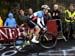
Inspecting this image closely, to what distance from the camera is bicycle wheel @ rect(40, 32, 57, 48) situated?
1530 cm

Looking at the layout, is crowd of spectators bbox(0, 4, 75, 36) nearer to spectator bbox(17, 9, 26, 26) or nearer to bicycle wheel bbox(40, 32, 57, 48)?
spectator bbox(17, 9, 26, 26)

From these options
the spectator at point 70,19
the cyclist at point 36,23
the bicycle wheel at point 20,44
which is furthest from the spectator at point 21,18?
the spectator at point 70,19

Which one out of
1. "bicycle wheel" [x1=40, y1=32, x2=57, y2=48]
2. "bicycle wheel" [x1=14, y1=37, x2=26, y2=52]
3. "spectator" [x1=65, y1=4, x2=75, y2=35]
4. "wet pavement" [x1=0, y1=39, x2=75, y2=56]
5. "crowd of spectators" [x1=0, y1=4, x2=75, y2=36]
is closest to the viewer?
"wet pavement" [x1=0, y1=39, x2=75, y2=56]

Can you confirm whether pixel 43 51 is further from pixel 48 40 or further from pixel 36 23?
pixel 36 23

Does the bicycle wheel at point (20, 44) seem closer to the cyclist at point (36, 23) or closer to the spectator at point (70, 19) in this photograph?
the cyclist at point (36, 23)

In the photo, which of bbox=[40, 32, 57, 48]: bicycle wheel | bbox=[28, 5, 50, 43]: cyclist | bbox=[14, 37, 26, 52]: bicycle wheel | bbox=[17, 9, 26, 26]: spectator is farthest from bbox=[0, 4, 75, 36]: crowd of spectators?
bbox=[40, 32, 57, 48]: bicycle wheel

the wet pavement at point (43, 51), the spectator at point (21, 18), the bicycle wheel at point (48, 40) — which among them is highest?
the spectator at point (21, 18)

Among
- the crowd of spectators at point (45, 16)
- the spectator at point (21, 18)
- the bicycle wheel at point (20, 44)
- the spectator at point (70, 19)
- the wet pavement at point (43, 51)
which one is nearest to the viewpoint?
the wet pavement at point (43, 51)

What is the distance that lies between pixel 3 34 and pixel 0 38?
0.21 meters

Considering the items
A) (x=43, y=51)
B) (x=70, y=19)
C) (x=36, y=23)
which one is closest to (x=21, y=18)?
(x=36, y=23)

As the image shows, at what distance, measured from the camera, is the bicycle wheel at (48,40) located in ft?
50.2

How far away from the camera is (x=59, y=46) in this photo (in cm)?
1595

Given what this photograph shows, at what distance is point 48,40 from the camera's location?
15.5 meters

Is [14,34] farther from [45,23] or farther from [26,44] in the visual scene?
[45,23]
